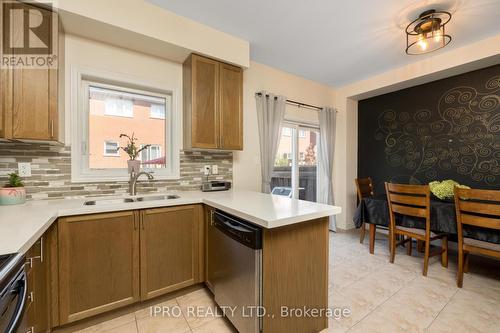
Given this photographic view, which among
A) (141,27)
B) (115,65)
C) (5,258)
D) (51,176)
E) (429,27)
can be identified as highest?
(429,27)

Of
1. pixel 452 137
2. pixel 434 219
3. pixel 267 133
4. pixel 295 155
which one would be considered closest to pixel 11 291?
pixel 267 133

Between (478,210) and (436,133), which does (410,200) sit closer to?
(478,210)

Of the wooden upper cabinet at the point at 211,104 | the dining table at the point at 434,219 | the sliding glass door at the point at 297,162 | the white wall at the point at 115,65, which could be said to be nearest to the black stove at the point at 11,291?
the white wall at the point at 115,65

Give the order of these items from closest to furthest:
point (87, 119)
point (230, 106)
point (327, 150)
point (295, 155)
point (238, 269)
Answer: point (238, 269) → point (87, 119) → point (230, 106) → point (295, 155) → point (327, 150)

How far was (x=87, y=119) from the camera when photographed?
78.8 inches

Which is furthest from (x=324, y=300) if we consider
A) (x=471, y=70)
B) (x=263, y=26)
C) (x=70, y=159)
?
(x=471, y=70)

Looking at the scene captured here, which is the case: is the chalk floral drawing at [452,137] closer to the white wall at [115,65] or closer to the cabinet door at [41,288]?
the white wall at [115,65]

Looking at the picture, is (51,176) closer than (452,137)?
Yes

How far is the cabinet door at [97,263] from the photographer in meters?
1.43

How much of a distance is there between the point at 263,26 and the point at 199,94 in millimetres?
971

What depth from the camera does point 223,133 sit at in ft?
7.82

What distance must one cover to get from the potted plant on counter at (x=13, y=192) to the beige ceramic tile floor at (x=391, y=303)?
3.53 ft

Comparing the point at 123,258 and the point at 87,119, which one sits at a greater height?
the point at 87,119

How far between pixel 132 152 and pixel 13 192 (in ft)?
2.85
